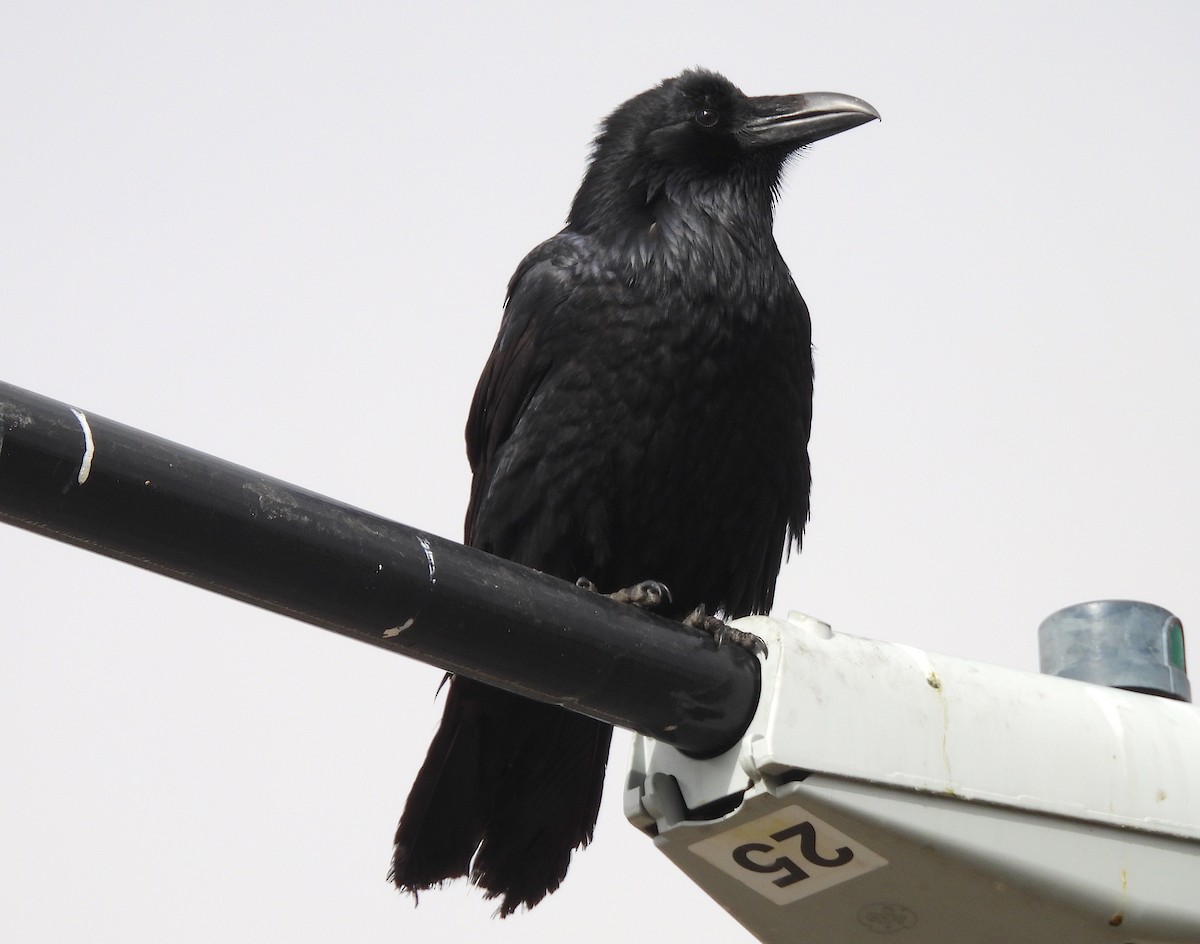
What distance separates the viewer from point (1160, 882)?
2.60 metres

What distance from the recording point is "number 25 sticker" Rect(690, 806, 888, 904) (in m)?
2.46

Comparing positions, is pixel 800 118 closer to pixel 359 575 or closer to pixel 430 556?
pixel 430 556

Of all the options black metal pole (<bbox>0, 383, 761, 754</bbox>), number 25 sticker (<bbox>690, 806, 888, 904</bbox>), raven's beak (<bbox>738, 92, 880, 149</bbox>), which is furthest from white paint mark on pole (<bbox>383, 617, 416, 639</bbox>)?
raven's beak (<bbox>738, 92, 880, 149</bbox>)

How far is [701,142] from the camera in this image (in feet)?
16.6

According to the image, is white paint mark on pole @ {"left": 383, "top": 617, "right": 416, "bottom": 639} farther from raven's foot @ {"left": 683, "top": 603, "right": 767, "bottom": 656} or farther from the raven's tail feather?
the raven's tail feather

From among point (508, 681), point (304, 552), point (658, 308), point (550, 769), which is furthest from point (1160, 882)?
point (658, 308)

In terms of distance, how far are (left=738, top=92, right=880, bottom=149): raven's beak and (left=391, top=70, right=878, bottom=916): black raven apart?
40cm

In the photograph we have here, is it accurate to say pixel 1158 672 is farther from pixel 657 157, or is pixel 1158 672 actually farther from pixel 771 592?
pixel 657 157

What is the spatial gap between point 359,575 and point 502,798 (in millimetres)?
2126

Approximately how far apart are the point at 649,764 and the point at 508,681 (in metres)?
0.45

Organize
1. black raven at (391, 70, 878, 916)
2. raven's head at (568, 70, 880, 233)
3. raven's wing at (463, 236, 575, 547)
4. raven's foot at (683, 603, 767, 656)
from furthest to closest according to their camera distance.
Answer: raven's head at (568, 70, 880, 233) < raven's wing at (463, 236, 575, 547) < black raven at (391, 70, 878, 916) < raven's foot at (683, 603, 767, 656)

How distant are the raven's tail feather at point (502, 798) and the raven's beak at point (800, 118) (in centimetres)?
191

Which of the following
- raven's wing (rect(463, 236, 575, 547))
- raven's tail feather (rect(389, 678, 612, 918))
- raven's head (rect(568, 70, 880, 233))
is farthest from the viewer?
raven's head (rect(568, 70, 880, 233))

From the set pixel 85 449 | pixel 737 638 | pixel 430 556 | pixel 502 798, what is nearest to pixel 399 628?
pixel 430 556
